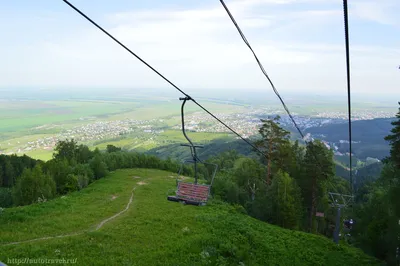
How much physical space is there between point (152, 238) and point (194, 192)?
15.4ft

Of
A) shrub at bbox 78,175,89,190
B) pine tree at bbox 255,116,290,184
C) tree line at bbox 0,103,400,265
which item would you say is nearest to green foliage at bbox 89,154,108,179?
tree line at bbox 0,103,400,265

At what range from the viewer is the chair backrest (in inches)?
647

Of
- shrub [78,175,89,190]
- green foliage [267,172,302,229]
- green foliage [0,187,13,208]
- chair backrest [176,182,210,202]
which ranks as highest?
chair backrest [176,182,210,202]

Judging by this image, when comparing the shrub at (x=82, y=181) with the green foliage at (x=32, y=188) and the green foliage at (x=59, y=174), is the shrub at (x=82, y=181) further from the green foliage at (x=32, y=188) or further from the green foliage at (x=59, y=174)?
the green foliage at (x=32, y=188)

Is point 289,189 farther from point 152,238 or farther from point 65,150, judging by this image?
point 65,150

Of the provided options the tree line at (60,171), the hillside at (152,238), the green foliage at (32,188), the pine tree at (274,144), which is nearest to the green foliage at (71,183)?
the tree line at (60,171)

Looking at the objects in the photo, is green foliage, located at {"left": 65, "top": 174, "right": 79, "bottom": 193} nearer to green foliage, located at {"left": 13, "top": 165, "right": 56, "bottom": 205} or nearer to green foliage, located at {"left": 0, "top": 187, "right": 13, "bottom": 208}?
green foliage, located at {"left": 13, "top": 165, "right": 56, "bottom": 205}

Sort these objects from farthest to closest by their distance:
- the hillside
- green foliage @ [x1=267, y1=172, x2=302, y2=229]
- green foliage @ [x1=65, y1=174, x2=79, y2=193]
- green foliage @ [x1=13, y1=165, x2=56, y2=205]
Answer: green foliage @ [x1=65, y1=174, x2=79, y2=193]
green foliage @ [x1=13, y1=165, x2=56, y2=205]
green foliage @ [x1=267, y1=172, x2=302, y2=229]
the hillside

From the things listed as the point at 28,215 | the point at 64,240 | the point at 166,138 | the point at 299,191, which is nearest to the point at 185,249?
the point at 64,240

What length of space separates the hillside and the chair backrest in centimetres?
309

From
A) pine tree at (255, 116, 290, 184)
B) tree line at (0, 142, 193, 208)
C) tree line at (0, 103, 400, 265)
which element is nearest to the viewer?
tree line at (0, 103, 400, 265)

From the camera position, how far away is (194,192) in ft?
54.9

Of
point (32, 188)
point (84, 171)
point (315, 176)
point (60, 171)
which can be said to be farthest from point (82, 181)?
point (315, 176)

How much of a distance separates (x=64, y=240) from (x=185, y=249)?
21.9 ft
